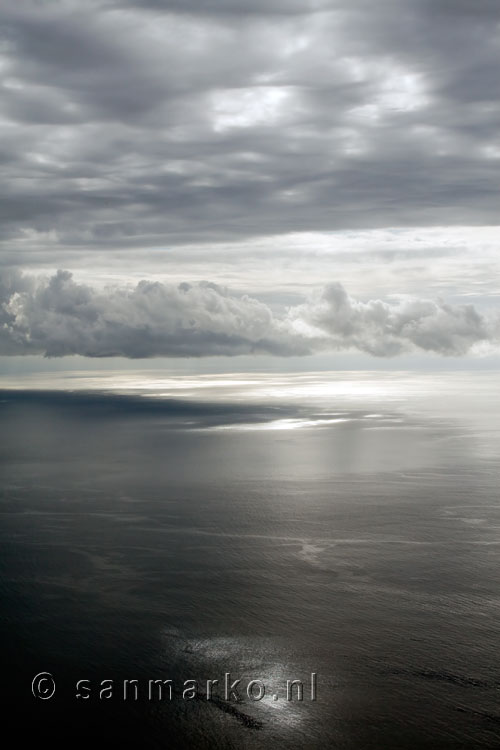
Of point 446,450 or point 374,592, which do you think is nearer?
point 374,592

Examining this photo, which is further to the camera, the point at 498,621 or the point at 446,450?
the point at 446,450

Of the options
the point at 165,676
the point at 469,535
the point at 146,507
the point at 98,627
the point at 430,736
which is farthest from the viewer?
the point at 146,507

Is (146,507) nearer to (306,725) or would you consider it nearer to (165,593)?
(165,593)

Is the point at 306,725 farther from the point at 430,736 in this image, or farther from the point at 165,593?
the point at 165,593

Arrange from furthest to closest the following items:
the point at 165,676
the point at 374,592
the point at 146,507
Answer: the point at 146,507 → the point at 374,592 → the point at 165,676

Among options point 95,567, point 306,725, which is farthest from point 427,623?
point 95,567

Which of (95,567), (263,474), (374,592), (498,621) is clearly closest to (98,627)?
(95,567)
